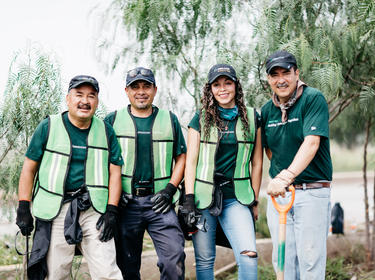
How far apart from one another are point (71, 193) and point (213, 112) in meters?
1.34

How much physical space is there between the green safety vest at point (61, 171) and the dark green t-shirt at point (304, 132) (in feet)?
4.61

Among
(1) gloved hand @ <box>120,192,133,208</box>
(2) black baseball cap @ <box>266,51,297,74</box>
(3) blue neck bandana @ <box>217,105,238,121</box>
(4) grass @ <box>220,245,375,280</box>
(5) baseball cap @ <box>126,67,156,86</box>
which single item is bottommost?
(4) grass @ <box>220,245,375,280</box>

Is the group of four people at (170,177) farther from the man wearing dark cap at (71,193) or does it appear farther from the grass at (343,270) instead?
the grass at (343,270)

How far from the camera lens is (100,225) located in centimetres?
350

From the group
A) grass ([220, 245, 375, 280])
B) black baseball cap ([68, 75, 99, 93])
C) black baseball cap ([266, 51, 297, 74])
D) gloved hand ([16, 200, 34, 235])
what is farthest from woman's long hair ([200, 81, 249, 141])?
grass ([220, 245, 375, 280])

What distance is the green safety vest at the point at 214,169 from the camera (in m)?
3.68

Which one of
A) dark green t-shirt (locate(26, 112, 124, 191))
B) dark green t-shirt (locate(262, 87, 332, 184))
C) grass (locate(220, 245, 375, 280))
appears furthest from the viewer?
grass (locate(220, 245, 375, 280))

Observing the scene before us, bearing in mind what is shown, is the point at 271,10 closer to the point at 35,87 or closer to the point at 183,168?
the point at 183,168

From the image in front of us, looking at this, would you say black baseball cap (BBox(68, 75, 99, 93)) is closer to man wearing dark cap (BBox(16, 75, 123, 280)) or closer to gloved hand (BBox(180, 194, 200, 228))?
man wearing dark cap (BBox(16, 75, 123, 280))

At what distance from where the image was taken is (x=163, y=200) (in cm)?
370

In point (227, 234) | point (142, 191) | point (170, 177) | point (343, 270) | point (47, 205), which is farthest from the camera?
point (343, 270)

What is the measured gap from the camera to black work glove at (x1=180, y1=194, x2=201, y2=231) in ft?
11.9

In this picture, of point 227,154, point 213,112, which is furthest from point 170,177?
point 213,112

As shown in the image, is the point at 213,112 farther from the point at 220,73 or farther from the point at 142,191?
the point at 142,191
